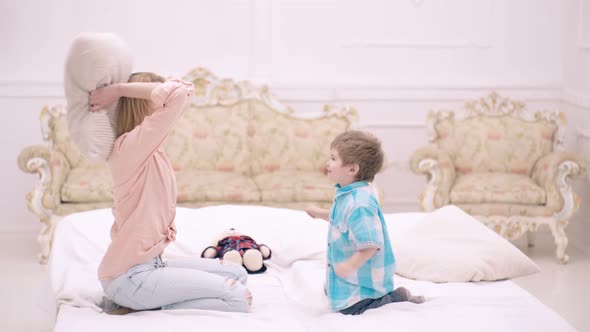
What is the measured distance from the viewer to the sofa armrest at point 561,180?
16.8ft

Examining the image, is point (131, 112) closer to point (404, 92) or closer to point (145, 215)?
point (145, 215)

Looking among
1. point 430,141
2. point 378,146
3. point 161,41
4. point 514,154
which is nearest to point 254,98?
point 161,41

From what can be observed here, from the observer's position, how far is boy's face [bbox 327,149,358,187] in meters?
2.75

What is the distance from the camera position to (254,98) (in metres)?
5.53

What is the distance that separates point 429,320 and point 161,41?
3734 mm

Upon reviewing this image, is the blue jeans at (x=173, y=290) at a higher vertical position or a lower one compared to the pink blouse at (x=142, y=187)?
lower

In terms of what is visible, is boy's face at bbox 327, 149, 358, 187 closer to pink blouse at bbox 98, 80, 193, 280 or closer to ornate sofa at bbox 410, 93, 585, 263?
pink blouse at bbox 98, 80, 193, 280

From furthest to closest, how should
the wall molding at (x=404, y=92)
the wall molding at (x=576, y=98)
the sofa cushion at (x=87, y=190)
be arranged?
the wall molding at (x=404, y=92)
the wall molding at (x=576, y=98)
the sofa cushion at (x=87, y=190)

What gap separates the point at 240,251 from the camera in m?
3.20

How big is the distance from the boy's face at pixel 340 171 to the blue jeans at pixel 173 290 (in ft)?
1.64

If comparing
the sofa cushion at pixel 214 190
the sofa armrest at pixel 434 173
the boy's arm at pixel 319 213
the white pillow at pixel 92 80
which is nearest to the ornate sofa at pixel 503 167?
the sofa armrest at pixel 434 173

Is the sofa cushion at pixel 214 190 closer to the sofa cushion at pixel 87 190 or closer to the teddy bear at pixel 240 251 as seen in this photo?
the sofa cushion at pixel 87 190

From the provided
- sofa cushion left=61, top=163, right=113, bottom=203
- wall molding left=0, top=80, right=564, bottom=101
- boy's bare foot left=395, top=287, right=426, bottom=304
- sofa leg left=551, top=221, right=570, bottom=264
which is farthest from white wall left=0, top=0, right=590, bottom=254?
boy's bare foot left=395, top=287, right=426, bottom=304

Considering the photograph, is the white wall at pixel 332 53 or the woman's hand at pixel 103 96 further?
the white wall at pixel 332 53
